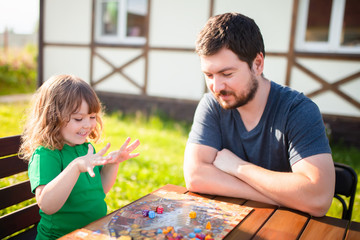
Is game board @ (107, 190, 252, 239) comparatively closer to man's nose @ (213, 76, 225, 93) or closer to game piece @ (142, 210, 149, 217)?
game piece @ (142, 210, 149, 217)

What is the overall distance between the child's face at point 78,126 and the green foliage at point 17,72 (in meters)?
11.6

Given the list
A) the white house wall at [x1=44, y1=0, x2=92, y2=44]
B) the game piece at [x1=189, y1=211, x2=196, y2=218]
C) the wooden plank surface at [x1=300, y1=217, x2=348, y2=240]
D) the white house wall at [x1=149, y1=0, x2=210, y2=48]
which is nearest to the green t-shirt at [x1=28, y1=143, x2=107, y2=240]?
the game piece at [x1=189, y1=211, x2=196, y2=218]

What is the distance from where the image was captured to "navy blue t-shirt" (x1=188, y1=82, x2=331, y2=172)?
2.02 metres

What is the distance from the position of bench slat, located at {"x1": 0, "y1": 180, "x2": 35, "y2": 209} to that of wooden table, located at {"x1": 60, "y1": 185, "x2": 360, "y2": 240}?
0.84 metres

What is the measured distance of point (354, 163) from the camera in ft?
18.6

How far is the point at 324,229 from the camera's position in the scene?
5.47ft

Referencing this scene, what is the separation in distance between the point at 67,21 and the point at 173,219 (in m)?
9.06

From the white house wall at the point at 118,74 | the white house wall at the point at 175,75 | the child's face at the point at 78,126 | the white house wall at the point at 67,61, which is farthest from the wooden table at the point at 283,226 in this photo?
the white house wall at the point at 67,61

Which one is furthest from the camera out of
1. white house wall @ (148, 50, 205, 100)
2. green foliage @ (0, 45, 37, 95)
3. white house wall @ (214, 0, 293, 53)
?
green foliage @ (0, 45, 37, 95)

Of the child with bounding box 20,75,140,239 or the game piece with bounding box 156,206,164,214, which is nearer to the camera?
the game piece with bounding box 156,206,164,214

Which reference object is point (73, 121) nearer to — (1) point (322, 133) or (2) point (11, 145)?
(2) point (11, 145)

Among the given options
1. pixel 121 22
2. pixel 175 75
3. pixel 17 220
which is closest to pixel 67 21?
pixel 121 22

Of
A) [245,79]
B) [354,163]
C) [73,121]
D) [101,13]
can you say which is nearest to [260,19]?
[354,163]

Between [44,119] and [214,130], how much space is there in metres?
1.03
